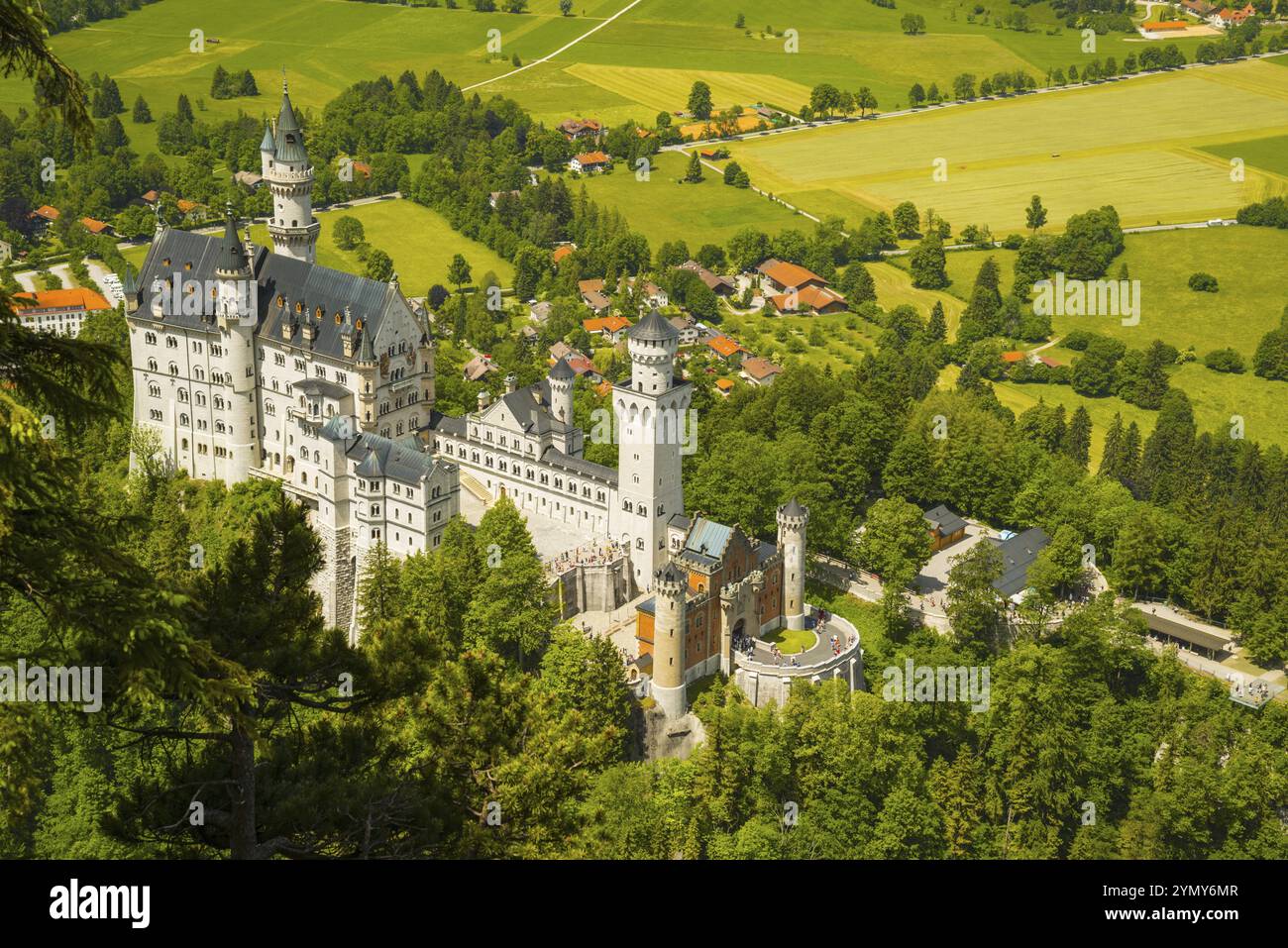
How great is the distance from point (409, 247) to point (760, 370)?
53.7 meters

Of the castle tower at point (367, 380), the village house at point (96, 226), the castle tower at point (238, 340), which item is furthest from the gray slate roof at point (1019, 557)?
the village house at point (96, 226)

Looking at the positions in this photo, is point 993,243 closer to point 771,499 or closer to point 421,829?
point 771,499

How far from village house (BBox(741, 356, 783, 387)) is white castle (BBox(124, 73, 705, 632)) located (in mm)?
48070

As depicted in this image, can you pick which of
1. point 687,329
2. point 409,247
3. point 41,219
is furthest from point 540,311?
point 41,219

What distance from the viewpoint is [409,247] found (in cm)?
18788

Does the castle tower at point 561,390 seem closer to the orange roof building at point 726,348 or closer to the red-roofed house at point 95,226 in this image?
the orange roof building at point 726,348

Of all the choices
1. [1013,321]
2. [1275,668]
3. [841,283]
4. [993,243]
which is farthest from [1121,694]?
[993,243]

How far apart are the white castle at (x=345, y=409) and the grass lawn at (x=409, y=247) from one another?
208 feet

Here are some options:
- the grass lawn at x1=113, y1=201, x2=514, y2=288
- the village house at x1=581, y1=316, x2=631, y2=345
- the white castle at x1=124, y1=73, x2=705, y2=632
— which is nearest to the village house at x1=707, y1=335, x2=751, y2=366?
the village house at x1=581, y1=316, x2=631, y2=345

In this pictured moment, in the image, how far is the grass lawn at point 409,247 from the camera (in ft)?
585

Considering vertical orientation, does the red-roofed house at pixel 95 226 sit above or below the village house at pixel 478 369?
above

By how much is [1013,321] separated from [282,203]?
87.1 m

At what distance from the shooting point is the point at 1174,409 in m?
149

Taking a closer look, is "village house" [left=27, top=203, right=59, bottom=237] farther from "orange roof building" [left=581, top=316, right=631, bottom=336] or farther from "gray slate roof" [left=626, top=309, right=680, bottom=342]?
"gray slate roof" [left=626, top=309, right=680, bottom=342]
